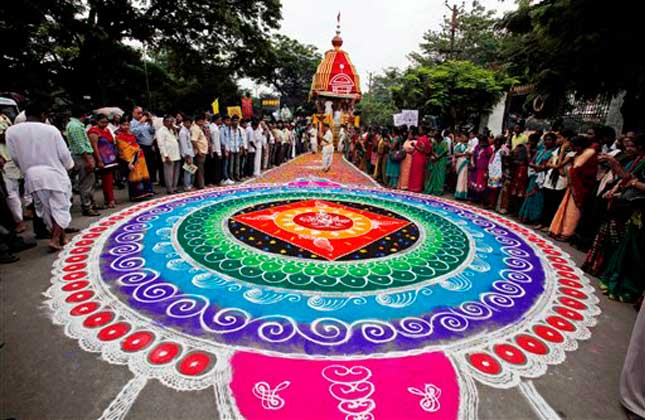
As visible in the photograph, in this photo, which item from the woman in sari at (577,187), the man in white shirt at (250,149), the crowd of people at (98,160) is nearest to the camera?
the crowd of people at (98,160)

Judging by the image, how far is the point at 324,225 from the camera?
497 centimetres

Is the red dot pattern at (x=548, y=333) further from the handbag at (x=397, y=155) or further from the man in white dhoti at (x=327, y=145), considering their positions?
the man in white dhoti at (x=327, y=145)

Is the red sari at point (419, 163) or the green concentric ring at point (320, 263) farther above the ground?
the red sari at point (419, 163)

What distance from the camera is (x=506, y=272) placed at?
365 centimetres

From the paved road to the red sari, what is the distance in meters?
5.61

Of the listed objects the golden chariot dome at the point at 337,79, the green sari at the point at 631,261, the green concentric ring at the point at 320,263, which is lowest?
the green concentric ring at the point at 320,263

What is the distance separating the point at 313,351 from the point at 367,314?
Answer: 631mm

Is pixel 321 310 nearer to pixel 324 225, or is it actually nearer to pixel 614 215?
pixel 324 225

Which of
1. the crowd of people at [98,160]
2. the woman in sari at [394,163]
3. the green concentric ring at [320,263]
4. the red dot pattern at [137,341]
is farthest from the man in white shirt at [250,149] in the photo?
the red dot pattern at [137,341]

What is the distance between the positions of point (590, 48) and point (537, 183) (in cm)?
214

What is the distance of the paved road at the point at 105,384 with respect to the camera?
1734 mm

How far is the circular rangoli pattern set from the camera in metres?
2.23

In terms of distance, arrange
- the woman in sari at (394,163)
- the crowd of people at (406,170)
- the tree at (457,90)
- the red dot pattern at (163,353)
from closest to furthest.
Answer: the red dot pattern at (163,353) < the crowd of people at (406,170) < the woman in sari at (394,163) < the tree at (457,90)

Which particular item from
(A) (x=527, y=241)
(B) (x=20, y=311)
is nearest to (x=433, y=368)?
(B) (x=20, y=311)
